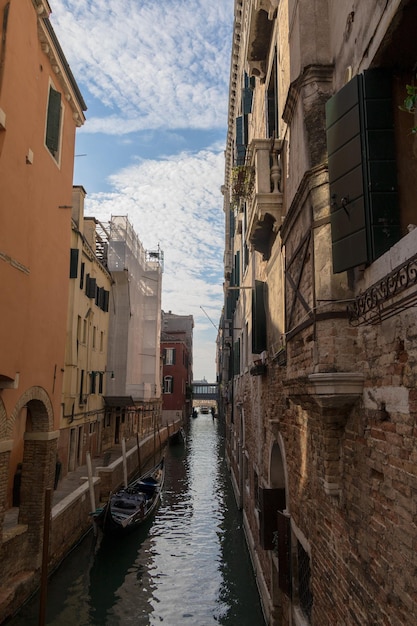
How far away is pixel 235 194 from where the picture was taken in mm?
8711

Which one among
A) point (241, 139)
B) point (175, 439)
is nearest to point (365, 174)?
point (241, 139)

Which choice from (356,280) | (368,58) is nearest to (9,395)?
(356,280)

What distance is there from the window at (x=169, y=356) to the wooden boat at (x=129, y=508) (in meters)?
31.1

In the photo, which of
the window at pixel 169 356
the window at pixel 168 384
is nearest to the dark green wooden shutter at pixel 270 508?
the window at pixel 168 384

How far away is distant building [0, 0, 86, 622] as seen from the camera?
726 centimetres

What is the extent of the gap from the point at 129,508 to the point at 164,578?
310cm

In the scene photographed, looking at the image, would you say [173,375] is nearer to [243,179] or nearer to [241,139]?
[241,139]

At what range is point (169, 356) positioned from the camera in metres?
48.3

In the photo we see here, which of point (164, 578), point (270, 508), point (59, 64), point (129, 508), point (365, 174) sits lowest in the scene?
point (164, 578)

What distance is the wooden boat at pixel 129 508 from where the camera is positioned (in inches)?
460

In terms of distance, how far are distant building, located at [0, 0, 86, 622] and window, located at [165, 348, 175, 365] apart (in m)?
38.3

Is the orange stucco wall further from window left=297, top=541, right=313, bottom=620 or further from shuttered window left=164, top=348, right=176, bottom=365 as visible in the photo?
shuttered window left=164, top=348, right=176, bottom=365

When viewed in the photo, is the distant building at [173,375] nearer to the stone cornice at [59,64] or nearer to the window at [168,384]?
the window at [168,384]

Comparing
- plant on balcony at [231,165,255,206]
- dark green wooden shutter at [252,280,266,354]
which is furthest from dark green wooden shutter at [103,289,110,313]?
plant on balcony at [231,165,255,206]
